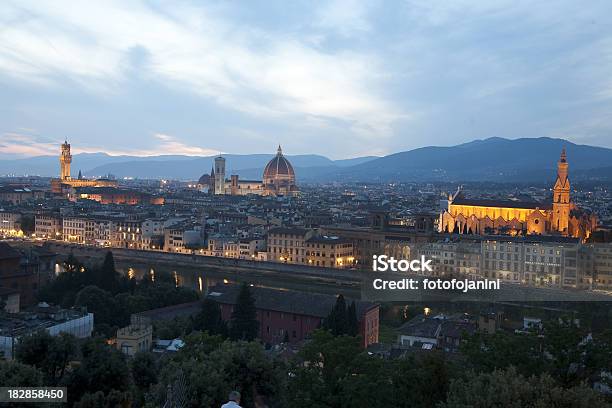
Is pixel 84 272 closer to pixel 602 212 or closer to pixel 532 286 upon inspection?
pixel 532 286

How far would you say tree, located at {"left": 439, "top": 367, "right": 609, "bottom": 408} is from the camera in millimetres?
5652

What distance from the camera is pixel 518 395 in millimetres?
5824

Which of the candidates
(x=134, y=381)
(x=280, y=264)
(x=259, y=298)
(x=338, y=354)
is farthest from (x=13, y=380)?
(x=280, y=264)

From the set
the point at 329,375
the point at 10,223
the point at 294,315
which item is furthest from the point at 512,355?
the point at 10,223

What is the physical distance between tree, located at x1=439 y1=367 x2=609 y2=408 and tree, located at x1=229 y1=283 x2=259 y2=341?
366 inches

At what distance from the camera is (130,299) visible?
17766 mm

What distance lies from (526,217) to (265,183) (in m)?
54.9

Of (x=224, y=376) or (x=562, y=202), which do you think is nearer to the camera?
(x=224, y=376)

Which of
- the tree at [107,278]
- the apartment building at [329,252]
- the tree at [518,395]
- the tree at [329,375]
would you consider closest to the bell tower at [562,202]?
the apartment building at [329,252]

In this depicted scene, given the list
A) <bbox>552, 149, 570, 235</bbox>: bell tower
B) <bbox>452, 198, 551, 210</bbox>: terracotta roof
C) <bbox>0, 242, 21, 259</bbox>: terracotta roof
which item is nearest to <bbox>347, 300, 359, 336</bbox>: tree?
<bbox>0, 242, 21, 259</bbox>: terracotta roof

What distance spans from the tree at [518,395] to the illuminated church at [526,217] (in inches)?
1073

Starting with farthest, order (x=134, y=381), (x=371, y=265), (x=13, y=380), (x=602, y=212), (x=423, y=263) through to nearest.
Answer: (x=602, y=212) → (x=371, y=265) → (x=423, y=263) → (x=134, y=381) → (x=13, y=380)

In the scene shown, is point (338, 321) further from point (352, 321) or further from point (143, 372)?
point (143, 372)

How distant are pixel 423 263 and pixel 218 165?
211 feet
